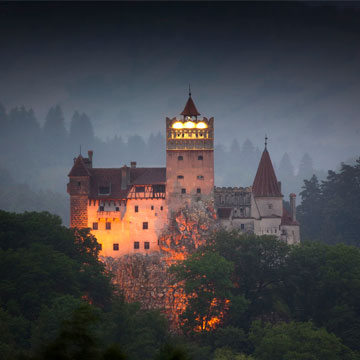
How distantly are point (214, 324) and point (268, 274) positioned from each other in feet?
24.3

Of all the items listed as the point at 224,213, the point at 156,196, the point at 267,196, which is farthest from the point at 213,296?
the point at 267,196

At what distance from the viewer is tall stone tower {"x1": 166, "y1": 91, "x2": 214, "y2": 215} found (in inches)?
3317

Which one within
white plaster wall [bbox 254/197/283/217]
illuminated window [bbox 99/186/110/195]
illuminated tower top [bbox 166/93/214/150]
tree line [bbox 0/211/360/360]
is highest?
illuminated tower top [bbox 166/93/214/150]

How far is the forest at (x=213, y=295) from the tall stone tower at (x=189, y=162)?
479 cm

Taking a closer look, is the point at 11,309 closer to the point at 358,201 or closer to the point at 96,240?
the point at 96,240

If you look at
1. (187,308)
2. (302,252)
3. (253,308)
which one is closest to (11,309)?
(187,308)

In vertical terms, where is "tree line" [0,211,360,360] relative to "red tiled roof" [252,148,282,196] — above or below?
below

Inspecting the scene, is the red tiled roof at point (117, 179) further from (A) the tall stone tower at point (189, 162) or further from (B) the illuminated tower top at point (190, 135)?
(B) the illuminated tower top at point (190, 135)

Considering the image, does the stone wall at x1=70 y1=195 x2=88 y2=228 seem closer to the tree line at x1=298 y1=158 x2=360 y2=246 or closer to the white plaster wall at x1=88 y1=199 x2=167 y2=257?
the white plaster wall at x1=88 y1=199 x2=167 y2=257

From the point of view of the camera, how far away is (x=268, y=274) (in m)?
81.1

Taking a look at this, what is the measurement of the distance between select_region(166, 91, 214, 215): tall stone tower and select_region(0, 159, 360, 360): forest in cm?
479

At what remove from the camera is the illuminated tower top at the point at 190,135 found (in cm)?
8531

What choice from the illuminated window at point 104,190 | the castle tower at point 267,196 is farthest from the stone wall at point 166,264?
the castle tower at point 267,196

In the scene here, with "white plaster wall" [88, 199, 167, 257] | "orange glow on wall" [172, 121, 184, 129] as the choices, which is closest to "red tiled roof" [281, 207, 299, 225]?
"white plaster wall" [88, 199, 167, 257]
